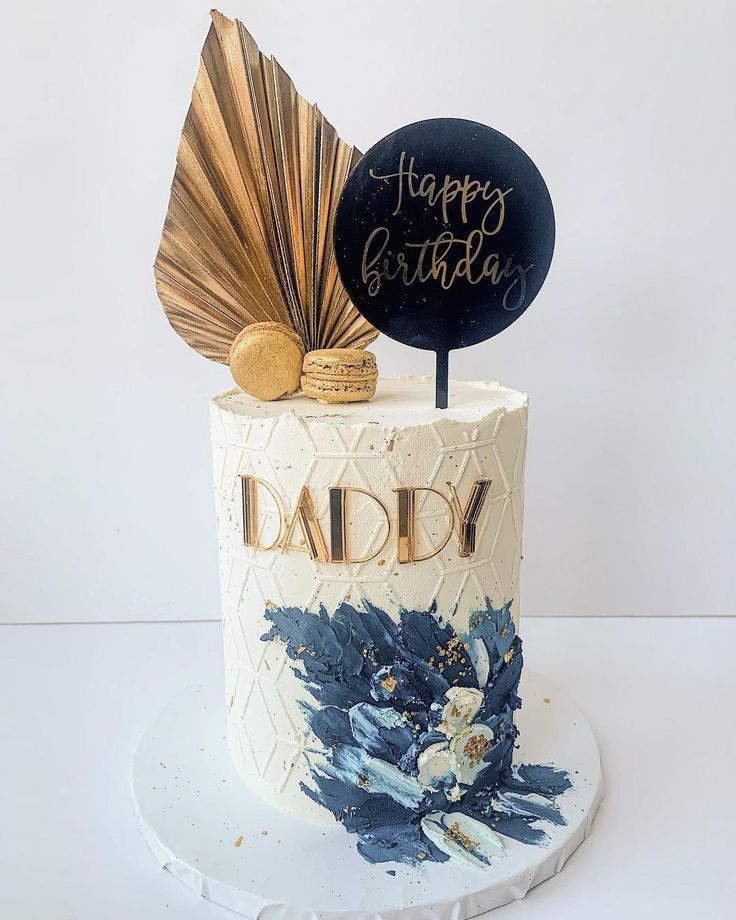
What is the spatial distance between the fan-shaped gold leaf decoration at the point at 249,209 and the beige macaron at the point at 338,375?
123 millimetres

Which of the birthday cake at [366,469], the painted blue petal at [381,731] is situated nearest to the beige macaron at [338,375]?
the birthday cake at [366,469]

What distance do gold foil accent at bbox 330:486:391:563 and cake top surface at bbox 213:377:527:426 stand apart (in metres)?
0.08

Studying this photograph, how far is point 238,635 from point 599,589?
99 centimetres

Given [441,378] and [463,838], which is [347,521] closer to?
[441,378]

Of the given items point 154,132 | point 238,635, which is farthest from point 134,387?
point 238,635

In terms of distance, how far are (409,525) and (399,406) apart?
17 centimetres

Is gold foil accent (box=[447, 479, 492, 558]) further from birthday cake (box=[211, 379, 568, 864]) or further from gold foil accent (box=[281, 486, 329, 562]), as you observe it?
gold foil accent (box=[281, 486, 329, 562])

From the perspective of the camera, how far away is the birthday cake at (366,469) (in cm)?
100

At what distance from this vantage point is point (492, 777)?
112cm

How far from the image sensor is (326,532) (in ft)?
3.32

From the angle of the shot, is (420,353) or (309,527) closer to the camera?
(309,527)

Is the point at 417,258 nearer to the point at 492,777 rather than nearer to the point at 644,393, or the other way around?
the point at 492,777

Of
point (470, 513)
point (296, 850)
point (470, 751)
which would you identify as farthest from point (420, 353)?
point (296, 850)

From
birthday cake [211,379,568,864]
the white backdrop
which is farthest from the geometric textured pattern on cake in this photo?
the white backdrop
